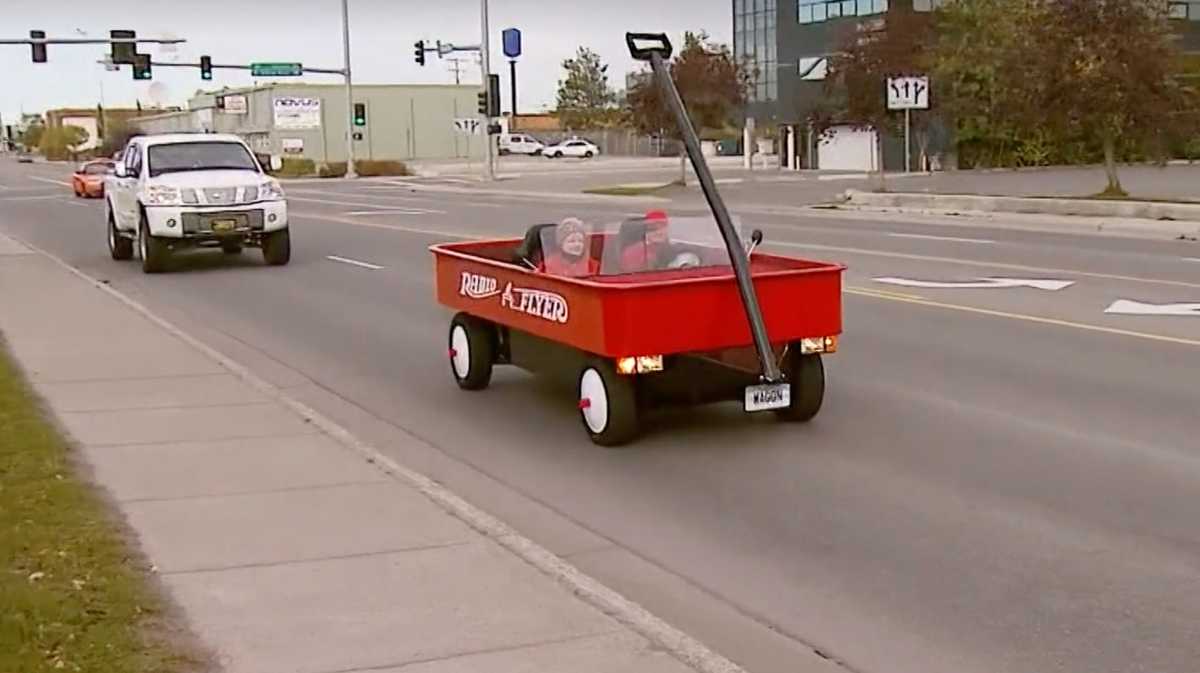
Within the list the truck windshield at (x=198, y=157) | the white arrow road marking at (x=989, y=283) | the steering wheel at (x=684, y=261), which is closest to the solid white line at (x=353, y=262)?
the truck windshield at (x=198, y=157)

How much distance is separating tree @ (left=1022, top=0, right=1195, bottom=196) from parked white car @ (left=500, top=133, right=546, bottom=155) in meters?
79.6

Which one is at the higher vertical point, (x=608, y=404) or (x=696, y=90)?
(x=696, y=90)

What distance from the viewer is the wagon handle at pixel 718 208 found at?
29.5 feet

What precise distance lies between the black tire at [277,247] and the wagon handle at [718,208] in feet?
44.6

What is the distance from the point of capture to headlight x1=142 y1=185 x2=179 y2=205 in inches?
848

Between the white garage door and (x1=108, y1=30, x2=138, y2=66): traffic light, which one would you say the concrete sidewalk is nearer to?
(x1=108, y1=30, x2=138, y2=66): traffic light

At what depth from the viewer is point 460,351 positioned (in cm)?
1135

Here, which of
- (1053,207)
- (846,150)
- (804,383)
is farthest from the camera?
(846,150)

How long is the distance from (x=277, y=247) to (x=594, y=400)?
1410 cm

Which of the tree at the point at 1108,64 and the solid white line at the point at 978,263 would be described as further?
the tree at the point at 1108,64

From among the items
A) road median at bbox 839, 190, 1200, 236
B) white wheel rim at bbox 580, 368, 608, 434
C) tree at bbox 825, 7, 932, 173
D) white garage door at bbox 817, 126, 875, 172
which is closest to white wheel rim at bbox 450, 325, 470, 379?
white wheel rim at bbox 580, 368, 608, 434

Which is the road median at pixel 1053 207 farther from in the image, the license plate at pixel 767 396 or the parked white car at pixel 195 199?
the license plate at pixel 767 396

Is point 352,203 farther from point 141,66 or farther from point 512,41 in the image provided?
point 512,41

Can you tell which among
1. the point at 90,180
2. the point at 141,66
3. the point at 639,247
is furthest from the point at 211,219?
the point at 141,66
